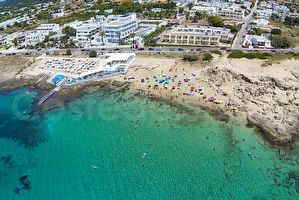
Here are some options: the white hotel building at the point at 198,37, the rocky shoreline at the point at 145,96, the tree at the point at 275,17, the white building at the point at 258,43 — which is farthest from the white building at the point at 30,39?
the tree at the point at 275,17

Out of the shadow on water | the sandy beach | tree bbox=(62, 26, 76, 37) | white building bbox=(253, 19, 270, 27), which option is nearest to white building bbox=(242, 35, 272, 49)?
the sandy beach

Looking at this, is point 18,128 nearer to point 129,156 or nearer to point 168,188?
point 129,156

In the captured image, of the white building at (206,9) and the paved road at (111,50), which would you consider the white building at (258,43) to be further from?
the white building at (206,9)

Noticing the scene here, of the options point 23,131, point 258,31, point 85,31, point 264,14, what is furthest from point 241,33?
point 23,131

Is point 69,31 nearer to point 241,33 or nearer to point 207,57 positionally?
point 207,57

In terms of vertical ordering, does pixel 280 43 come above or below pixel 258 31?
above

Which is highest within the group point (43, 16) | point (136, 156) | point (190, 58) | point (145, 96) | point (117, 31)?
point (117, 31)
